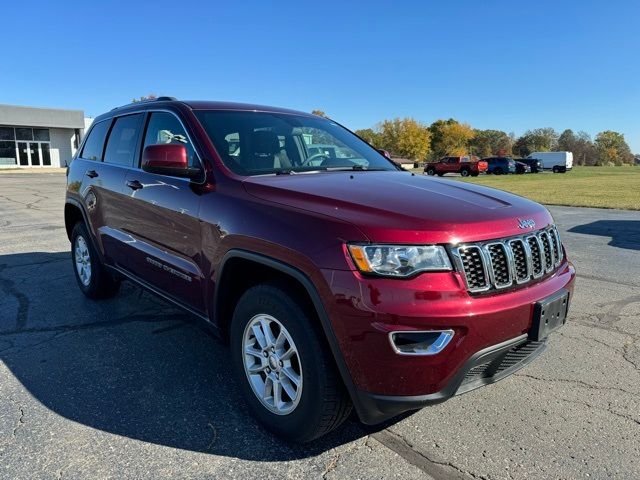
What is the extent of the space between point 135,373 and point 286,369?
1489 millimetres

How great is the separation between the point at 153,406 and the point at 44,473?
73cm

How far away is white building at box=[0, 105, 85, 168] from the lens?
1871 inches

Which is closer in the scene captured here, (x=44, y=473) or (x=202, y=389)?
(x=44, y=473)

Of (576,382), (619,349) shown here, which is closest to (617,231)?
(619,349)

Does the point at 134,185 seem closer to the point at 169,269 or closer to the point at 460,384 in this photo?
the point at 169,269

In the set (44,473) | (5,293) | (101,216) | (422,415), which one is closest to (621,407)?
(422,415)

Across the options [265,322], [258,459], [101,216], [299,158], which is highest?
[299,158]

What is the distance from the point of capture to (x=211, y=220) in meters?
3.01

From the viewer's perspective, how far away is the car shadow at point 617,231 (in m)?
8.71

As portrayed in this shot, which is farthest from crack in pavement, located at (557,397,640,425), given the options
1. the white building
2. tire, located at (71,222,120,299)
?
the white building

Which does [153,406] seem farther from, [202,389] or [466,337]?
[466,337]

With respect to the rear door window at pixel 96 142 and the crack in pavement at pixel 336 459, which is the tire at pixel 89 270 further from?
the crack in pavement at pixel 336 459

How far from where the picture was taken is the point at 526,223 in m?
2.65

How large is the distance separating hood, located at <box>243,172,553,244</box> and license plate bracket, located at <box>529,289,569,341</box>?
0.39 m
